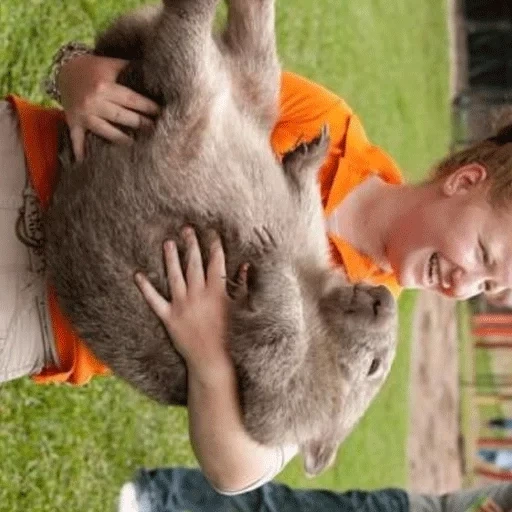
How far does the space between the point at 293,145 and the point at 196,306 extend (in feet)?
2.12

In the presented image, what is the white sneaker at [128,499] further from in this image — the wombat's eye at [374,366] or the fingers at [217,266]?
the fingers at [217,266]

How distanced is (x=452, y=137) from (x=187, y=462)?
276 inches

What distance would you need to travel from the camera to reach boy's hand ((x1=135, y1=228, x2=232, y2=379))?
229cm

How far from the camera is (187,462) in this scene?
5328mm

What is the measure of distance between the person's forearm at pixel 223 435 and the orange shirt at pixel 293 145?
10.8 inches

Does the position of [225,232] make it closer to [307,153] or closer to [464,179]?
[307,153]

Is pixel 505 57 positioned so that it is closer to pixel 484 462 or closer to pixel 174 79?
pixel 484 462

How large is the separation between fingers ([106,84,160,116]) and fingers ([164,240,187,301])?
12.2 inches

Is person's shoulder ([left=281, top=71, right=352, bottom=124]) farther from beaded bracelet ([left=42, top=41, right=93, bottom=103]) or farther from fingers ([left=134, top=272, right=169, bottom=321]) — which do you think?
fingers ([left=134, top=272, right=169, bottom=321])

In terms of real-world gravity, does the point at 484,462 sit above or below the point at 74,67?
below

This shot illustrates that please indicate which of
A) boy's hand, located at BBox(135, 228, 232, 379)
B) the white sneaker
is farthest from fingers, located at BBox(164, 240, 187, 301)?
the white sneaker

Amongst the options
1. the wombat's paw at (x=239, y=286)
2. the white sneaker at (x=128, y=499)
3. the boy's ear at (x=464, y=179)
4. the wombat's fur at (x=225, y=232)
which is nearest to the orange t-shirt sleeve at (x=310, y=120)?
the wombat's fur at (x=225, y=232)

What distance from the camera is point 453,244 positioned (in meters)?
2.89

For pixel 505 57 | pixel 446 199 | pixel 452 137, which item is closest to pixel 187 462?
pixel 446 199
